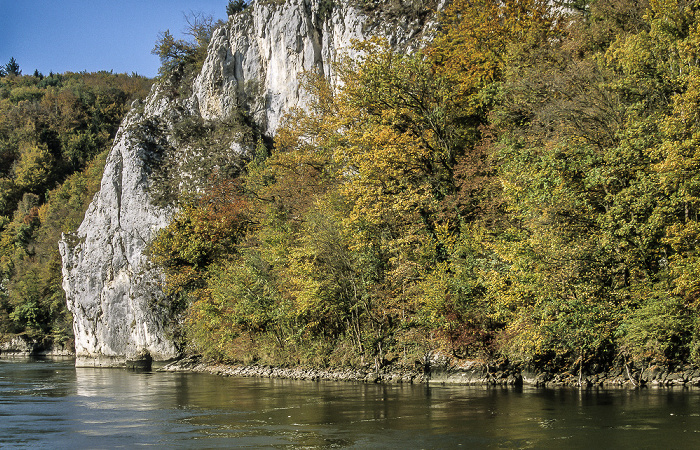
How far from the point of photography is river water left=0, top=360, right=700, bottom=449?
538 inches

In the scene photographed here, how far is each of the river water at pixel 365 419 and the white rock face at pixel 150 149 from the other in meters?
29.5

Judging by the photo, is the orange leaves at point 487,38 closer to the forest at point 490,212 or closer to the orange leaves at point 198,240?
the forest at point 490,212

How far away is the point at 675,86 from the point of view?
21984mm

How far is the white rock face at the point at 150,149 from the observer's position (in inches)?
2169

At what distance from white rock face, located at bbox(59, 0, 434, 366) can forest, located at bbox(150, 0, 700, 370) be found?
24.0ft

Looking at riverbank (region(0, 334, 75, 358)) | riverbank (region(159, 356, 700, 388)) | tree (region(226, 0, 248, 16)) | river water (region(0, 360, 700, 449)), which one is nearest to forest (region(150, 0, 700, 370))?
riverbank (region(159, 356, 700, 388))

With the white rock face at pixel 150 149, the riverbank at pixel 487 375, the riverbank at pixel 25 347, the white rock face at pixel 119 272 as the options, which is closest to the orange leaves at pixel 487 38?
the white rock face at pixel 150 149

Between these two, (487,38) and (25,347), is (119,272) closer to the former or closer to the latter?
(487,38)

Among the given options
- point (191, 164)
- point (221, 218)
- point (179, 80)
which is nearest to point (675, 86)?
point (221, 218)

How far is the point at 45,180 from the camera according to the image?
11394 centimetres

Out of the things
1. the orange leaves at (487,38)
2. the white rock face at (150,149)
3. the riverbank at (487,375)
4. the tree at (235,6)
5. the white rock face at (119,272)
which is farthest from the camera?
the tree at (235,6)

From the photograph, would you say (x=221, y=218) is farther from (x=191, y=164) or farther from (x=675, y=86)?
(x=675, y=86)

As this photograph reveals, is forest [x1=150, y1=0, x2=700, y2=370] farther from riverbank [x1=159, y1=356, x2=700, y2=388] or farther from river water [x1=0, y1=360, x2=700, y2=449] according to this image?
river water [x1=0, y1=360, x2=700, y2=449]

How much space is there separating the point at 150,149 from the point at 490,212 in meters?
44.1
